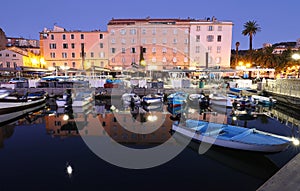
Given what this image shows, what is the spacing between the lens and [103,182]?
772cm

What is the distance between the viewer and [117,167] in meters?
8.87

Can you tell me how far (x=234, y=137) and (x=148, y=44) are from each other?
40.6 meters

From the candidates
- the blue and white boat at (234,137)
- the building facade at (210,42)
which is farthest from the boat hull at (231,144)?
the building facade at (210,42)

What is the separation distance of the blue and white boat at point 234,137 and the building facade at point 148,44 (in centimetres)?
3652

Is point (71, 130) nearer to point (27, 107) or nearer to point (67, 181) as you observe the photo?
point (67, 181)

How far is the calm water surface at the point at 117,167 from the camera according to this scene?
7586 millimetres

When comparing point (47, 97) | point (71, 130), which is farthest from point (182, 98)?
point (47, 97)

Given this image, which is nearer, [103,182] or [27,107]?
[103,182]

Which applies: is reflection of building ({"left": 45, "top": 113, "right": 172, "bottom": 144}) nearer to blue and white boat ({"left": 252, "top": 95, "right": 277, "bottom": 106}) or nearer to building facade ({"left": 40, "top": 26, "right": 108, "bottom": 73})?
blue and white boat ({"left": 252, "top": 95, "right": 277, "bottom": 106})

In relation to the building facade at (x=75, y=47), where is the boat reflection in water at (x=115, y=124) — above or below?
below

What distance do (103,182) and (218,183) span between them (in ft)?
14.5

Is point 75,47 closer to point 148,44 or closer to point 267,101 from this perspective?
point 148,44

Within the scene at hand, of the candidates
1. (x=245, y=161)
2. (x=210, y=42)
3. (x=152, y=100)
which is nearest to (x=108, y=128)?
(x=152, y=100)

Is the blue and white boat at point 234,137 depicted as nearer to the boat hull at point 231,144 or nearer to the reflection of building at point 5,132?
the boat hull at point 231,144
